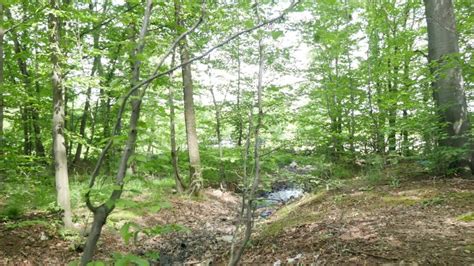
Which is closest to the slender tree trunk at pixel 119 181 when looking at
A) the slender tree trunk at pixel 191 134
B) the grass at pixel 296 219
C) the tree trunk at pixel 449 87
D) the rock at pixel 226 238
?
the grass at pixel 296 219

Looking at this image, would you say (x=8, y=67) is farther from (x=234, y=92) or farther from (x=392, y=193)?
(x=392, y=193)

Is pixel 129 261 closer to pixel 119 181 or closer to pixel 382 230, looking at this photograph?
pixel 119 181

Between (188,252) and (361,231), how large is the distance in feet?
10.6

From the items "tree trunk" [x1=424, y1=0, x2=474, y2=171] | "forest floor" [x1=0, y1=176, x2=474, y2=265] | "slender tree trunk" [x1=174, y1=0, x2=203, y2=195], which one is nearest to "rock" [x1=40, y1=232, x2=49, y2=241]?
"forest floor" [x1=0, y1=176, x2=474, y2=265]

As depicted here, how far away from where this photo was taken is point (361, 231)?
4133 millimetres

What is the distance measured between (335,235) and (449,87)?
4122mm

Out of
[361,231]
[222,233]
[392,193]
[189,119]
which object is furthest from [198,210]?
[361,231]

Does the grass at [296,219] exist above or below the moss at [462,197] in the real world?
below

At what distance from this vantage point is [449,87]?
6.29 metres

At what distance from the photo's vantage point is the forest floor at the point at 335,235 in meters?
3.46

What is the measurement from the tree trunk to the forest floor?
31.1 inches

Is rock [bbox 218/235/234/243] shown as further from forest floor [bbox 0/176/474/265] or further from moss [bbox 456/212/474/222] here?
moss [bbox 456/212/474/222]

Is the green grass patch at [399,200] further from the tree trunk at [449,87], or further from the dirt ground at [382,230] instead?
the tree trunk at [449,87]

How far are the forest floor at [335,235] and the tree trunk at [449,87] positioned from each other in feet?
2.59
